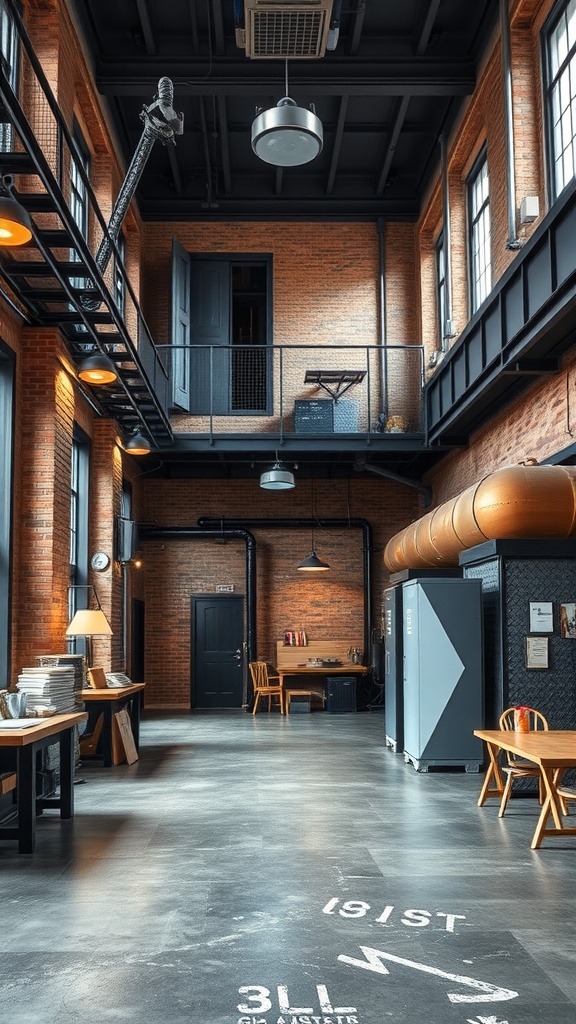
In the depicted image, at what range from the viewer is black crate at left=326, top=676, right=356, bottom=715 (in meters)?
17.5

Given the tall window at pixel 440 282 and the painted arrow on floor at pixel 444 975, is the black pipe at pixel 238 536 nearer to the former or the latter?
the tall window at pixel 440 282

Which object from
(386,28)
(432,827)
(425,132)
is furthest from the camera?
(425,132)

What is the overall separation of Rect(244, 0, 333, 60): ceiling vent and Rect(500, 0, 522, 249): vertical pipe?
2.39 meters

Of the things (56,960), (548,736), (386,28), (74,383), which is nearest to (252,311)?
(386,28)

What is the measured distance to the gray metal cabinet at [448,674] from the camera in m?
9.58

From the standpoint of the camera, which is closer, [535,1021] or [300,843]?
[535,1021]

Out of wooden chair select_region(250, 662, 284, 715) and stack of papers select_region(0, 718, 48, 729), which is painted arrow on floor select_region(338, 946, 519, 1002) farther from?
wooden chair select_region(250, 662, 284, 715)

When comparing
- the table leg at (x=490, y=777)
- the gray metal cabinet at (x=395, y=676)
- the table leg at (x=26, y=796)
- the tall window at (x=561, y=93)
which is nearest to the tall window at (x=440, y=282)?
the tall window at (x=561, y=93)

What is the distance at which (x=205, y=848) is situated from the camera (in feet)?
21.3

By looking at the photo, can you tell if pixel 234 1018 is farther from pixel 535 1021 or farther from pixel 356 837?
pixel 356 837

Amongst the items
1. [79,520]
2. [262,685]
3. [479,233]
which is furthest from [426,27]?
[262,685]

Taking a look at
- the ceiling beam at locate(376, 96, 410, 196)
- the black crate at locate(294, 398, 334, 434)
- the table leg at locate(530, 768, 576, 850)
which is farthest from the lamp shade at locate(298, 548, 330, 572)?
the table leg at locate(530, 768, 576, 850)

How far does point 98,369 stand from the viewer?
30.7 ft

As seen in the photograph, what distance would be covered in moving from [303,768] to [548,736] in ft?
12.1
